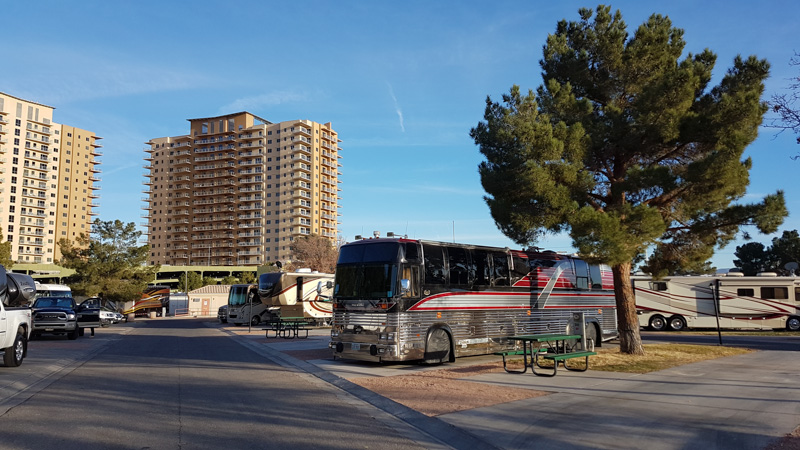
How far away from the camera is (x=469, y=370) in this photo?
13172 millimetres

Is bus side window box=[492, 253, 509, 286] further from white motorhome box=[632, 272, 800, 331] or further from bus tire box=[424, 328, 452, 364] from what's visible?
white motorhome box=[632, 272, 800, 331]

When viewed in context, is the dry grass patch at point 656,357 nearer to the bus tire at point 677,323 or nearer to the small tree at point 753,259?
the bus tire at point 677,323

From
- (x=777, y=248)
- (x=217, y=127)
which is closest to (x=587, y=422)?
(x=777, y=248)

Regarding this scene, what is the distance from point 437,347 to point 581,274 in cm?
720

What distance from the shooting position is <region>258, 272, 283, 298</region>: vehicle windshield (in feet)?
108

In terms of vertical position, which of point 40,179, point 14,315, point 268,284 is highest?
point 40,179

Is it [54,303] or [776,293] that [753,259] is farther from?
[54,303]

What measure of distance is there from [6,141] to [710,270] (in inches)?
5551

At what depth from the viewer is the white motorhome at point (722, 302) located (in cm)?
2842

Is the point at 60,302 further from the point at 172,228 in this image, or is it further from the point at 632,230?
the point at 172,228

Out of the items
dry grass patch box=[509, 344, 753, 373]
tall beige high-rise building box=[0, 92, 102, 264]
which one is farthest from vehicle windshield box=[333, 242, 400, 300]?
tall beige high-rise building box=[0, 92, 102, 264]

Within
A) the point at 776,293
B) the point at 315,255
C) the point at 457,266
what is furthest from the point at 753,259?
the point at 457,266

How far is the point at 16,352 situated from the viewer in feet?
41.3

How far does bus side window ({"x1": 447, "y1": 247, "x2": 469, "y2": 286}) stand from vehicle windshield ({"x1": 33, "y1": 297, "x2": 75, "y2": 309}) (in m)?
18.3
